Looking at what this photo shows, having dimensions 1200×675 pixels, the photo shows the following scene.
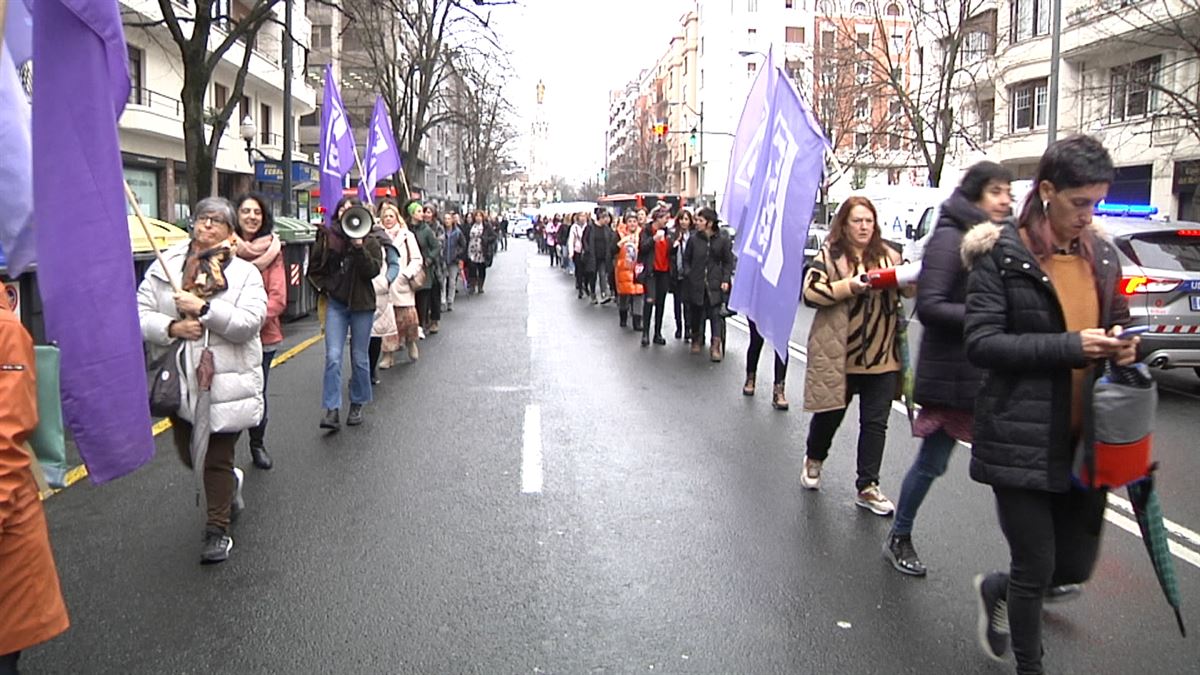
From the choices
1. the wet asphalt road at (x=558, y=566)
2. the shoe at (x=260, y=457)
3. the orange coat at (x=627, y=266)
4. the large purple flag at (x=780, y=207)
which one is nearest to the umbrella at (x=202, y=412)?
the wet asphalt road at (x=558, y=566)

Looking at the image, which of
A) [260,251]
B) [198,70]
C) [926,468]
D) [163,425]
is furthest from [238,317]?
[198,70]

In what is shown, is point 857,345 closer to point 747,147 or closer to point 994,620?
point 994,620

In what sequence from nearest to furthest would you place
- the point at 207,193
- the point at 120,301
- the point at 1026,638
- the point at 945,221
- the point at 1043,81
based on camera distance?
the point at 1026,638, the point at 120,301, the point at 945,221, the point at 207,193, the point at 1043,81

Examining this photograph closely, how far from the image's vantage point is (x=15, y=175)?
399 centimetres

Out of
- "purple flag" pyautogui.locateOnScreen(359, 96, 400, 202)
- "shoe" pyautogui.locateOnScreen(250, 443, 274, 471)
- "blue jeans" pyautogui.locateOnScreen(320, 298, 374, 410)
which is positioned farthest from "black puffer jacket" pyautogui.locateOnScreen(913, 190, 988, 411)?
"purple flag" pyautogui.locateOnScreen(359, 96, 400, 202)

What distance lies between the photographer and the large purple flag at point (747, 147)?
755 cm

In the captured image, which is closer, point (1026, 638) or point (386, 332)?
point (1026, 638)

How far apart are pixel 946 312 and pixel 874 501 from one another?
175 centimetres

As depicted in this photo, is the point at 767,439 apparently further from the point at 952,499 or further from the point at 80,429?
the point at 80,429

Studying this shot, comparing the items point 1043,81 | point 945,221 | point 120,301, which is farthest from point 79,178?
point 1043,81

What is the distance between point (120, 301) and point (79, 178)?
Result: 0.44 metres

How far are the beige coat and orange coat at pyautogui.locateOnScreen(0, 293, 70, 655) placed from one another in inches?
155

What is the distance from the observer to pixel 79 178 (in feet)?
12.0

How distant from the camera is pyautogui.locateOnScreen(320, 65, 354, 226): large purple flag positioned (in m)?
12.0
